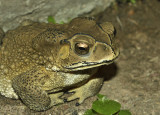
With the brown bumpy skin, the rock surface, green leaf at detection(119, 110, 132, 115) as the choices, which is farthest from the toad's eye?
the rock surface

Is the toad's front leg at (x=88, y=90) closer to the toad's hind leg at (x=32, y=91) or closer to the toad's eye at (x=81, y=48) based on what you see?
the toad's hind leg at (x=32, y=91)

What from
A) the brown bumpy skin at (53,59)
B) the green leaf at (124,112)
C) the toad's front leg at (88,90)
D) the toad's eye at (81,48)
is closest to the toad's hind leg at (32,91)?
the brown bumpy skin at (53,59)

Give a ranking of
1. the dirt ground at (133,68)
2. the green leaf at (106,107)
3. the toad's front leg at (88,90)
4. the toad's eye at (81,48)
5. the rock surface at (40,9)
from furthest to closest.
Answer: the rock surface at (40,9), the toad's front leg at (88,90), the dirt ground at (133,68), the green leaf at (106,107), the toad's eye at (81,48)

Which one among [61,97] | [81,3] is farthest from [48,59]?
[81,3]

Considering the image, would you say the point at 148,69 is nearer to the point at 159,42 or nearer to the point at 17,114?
the point at 159,42

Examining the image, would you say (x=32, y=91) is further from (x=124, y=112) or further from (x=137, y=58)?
(x=137, y=58)

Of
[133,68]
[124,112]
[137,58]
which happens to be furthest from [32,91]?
[137,58]
